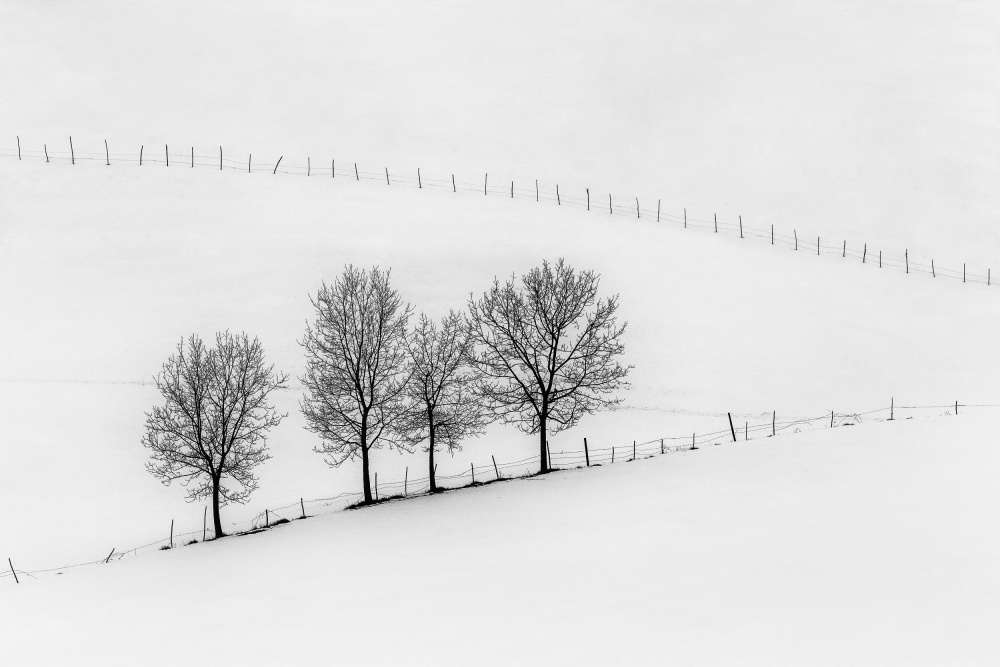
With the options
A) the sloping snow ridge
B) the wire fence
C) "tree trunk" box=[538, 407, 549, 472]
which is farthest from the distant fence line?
"tree trunk" box=[538, 407, 549, 472]

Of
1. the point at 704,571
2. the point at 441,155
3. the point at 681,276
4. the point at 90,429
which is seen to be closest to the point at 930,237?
the point at 681,276

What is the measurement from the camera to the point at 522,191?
75625 millimetres

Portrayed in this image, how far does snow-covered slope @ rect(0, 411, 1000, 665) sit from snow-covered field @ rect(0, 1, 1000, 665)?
14 centimetres

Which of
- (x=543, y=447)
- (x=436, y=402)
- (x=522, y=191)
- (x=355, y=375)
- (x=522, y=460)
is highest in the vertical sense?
(x=522, y=191)

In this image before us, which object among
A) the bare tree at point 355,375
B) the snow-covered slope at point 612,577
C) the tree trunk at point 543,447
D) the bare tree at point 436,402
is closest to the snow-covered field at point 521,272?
the snow-covered slope at point 612,577

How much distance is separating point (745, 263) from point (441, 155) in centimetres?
3197

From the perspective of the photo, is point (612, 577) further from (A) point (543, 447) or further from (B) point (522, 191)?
(B) point (522, 191)

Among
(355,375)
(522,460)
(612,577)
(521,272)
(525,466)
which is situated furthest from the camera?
(521,272)

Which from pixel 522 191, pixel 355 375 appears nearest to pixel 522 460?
pixel 355 375

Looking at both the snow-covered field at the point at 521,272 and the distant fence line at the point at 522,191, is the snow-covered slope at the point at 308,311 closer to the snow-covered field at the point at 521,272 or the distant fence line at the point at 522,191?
the snow-covered field at the point at 521,272

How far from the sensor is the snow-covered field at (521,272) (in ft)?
84.6

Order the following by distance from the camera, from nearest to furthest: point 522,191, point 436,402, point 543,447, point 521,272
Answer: point 436,402, point 543,447, point 521,272, point 522,191

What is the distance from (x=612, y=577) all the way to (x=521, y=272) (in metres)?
28.6

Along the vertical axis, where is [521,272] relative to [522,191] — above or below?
below
